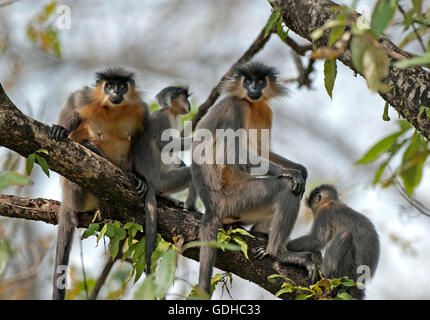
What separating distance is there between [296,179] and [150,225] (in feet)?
4.81

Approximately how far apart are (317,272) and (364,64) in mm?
3217

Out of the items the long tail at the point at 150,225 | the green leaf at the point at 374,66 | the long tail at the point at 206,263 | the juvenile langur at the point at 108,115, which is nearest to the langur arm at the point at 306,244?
the long tail at the point at 206,263

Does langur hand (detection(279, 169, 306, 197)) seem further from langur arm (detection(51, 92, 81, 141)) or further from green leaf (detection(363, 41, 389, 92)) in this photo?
green leaf (detection(363, 41, 389, 92))

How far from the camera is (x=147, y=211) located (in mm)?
4926

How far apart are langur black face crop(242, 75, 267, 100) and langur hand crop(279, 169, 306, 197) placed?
38.9 inches

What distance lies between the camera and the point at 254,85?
19.7ft

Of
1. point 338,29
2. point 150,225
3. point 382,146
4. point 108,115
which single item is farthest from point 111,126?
point 338,29

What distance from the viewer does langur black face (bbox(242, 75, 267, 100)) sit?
593cm

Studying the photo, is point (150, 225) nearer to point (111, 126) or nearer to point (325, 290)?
point (111, 126)

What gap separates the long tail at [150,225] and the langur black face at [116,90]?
120 centimetres

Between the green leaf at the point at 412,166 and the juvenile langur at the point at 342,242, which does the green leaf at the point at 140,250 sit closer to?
the juvenile langur at the point at 342,242

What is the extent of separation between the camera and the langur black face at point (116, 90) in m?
5.79

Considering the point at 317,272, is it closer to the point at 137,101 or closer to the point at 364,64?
the point at 137,101
